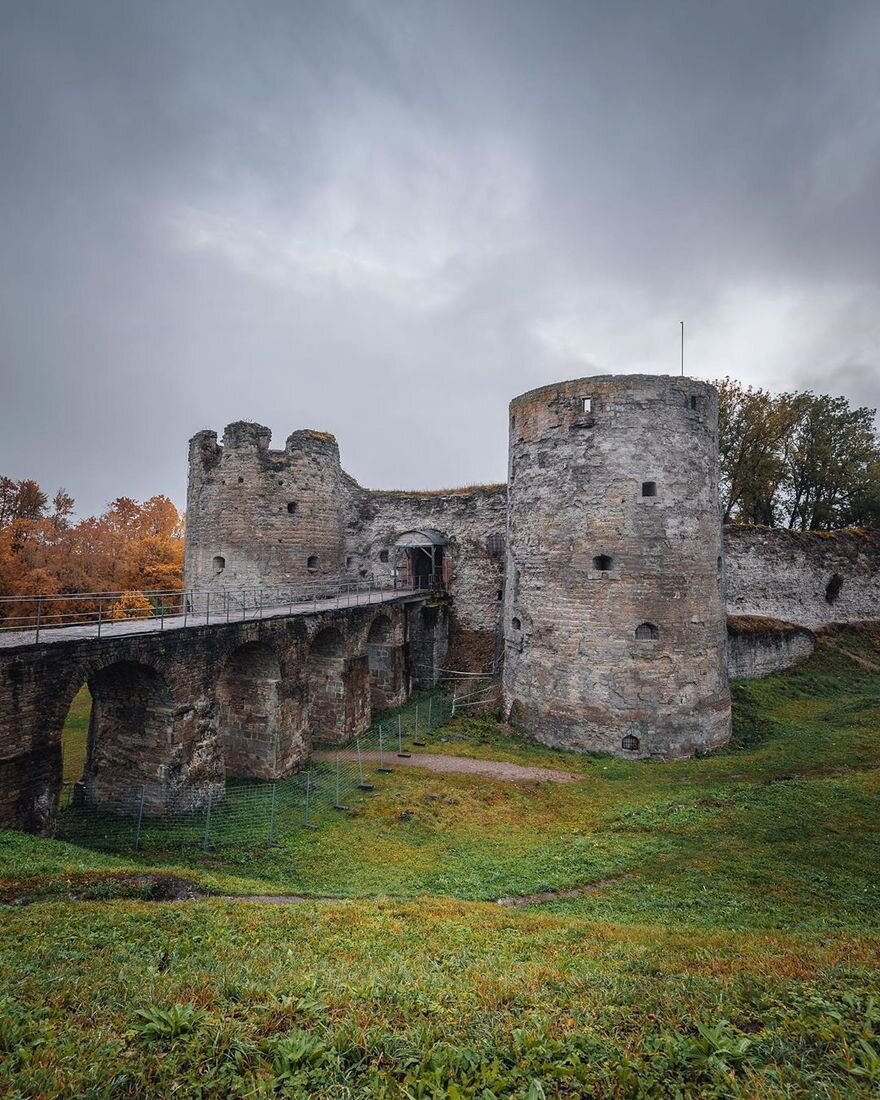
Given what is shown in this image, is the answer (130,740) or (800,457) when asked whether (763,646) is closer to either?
(800,457)

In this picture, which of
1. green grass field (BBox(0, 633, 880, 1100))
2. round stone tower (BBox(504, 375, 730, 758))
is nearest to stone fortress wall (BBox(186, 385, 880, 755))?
round stone tower (BBox(504, 375, 730, 758))

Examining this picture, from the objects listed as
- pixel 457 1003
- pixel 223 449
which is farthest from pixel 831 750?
pixel 223 449

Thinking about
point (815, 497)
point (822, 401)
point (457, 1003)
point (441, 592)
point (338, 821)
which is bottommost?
point (338, 821)

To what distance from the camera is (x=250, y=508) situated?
2248cm

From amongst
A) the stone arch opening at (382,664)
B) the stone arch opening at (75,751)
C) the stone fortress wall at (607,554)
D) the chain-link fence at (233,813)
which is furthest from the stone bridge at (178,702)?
the stone fortress wall at (607,554)

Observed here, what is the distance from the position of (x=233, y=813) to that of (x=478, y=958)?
8433 millimetres

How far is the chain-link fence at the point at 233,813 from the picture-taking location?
11.3 metres

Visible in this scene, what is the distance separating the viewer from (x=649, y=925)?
7336 millimetres

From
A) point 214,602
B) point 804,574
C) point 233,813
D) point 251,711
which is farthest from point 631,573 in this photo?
point 214,602

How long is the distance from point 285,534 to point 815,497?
27398 mm

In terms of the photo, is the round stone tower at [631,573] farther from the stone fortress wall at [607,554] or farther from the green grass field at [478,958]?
the green grass field at [478,958]

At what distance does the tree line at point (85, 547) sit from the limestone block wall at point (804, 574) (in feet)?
83.7

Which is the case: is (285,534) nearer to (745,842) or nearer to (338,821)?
(338,821)

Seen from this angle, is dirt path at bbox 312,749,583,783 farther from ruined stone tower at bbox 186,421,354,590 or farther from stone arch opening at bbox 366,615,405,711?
ruined stone tower at bbox 186,421,354,590
